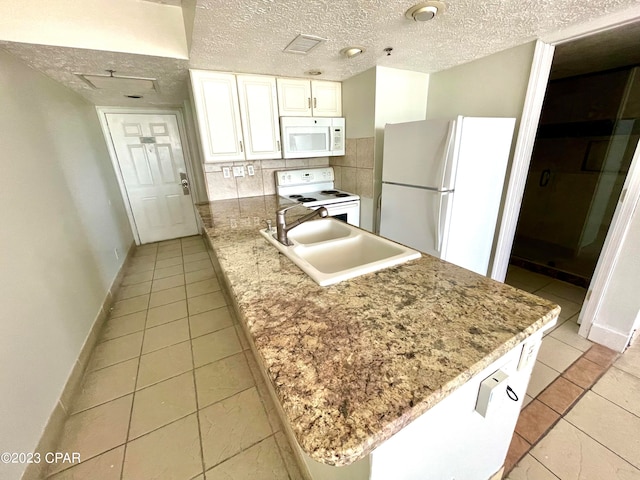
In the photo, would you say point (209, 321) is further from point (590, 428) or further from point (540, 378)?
point (590, 428)

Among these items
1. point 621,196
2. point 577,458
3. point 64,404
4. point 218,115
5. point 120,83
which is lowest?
point 577,458

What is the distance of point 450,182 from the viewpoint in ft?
6.24

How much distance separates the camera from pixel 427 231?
2.14 m

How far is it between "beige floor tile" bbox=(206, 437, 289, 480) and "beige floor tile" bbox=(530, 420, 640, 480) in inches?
49.7

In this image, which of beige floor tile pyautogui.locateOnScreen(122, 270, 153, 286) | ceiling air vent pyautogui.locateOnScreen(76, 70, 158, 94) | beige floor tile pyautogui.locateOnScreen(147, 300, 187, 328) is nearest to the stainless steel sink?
beige floor tile pyautogui.locateOnScreen(147, 300, 187, 328)

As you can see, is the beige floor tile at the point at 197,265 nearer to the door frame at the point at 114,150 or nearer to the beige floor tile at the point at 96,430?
the door frame at the point at 114,150

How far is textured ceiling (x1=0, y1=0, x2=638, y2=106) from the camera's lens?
4.66 feet

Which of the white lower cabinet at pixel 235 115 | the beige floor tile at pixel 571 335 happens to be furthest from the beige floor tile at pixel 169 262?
the beige floor tile at pixel 571 335

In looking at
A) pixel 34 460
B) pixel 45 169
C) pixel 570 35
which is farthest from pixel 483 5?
pixel 34 460

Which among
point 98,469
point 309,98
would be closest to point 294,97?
→ point 309,98

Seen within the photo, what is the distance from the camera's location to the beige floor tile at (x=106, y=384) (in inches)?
63.9

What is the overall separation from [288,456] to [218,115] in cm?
265

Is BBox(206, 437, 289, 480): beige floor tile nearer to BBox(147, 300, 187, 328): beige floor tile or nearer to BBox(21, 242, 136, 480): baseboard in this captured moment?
BBox(21, 242, 136, 480): baseboard

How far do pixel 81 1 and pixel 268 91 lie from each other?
4.54 ft
